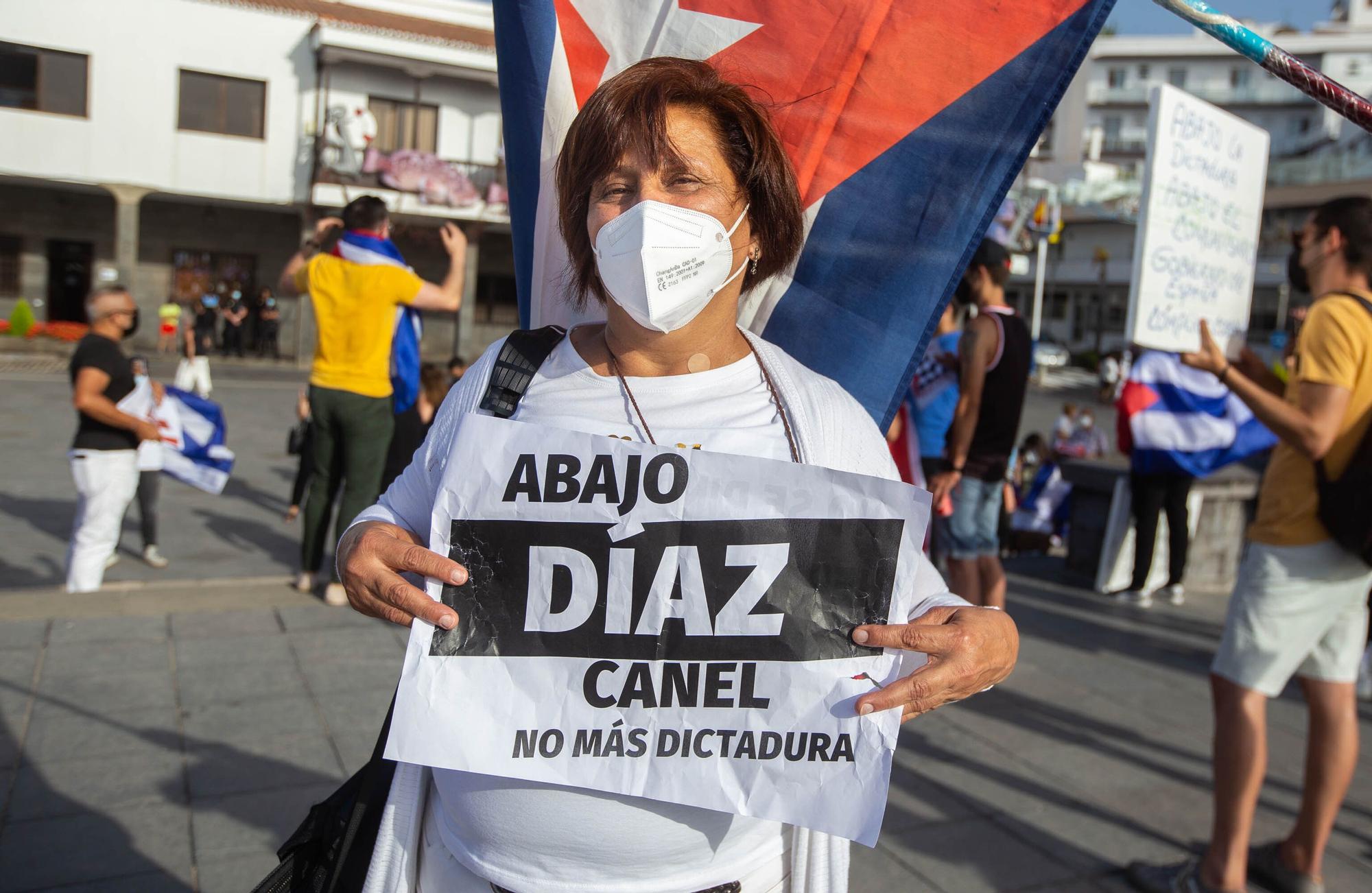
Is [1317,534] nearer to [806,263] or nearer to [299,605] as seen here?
[806,263]

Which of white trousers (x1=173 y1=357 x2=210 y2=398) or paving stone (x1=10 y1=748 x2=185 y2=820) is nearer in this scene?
paving stone (x1=10 y1=748 x2=185 y2=820)

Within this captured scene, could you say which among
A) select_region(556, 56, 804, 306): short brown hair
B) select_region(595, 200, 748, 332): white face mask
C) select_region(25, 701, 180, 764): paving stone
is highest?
select_region(556, 56, 804, 306): short brown hair

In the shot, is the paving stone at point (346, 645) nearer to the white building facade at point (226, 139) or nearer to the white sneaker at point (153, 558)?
the white sneaker at point (153, 558)

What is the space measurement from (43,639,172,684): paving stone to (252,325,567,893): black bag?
3179mm

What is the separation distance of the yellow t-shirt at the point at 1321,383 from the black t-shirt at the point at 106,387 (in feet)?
17.7

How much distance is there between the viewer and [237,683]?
437 centimetres

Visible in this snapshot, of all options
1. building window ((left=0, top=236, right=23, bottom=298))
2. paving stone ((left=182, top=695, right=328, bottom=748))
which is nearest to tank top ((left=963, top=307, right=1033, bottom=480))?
paving stone ((left=182, top=695, right=328, bottom=748))

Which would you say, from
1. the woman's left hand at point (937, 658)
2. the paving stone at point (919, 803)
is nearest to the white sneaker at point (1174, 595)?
the paving stone at point (919, 803)

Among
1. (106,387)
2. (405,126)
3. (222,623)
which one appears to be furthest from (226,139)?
(222,623)

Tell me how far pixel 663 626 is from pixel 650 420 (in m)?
0.31

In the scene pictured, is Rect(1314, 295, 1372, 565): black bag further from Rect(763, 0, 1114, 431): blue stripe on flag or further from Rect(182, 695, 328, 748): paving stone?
Rect(182, 695, 328, 748): paving stone

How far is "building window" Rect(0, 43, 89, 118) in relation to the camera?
23484 millimetres

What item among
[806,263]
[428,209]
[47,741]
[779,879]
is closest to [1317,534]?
[806,263]

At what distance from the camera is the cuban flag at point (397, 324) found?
539 cm
